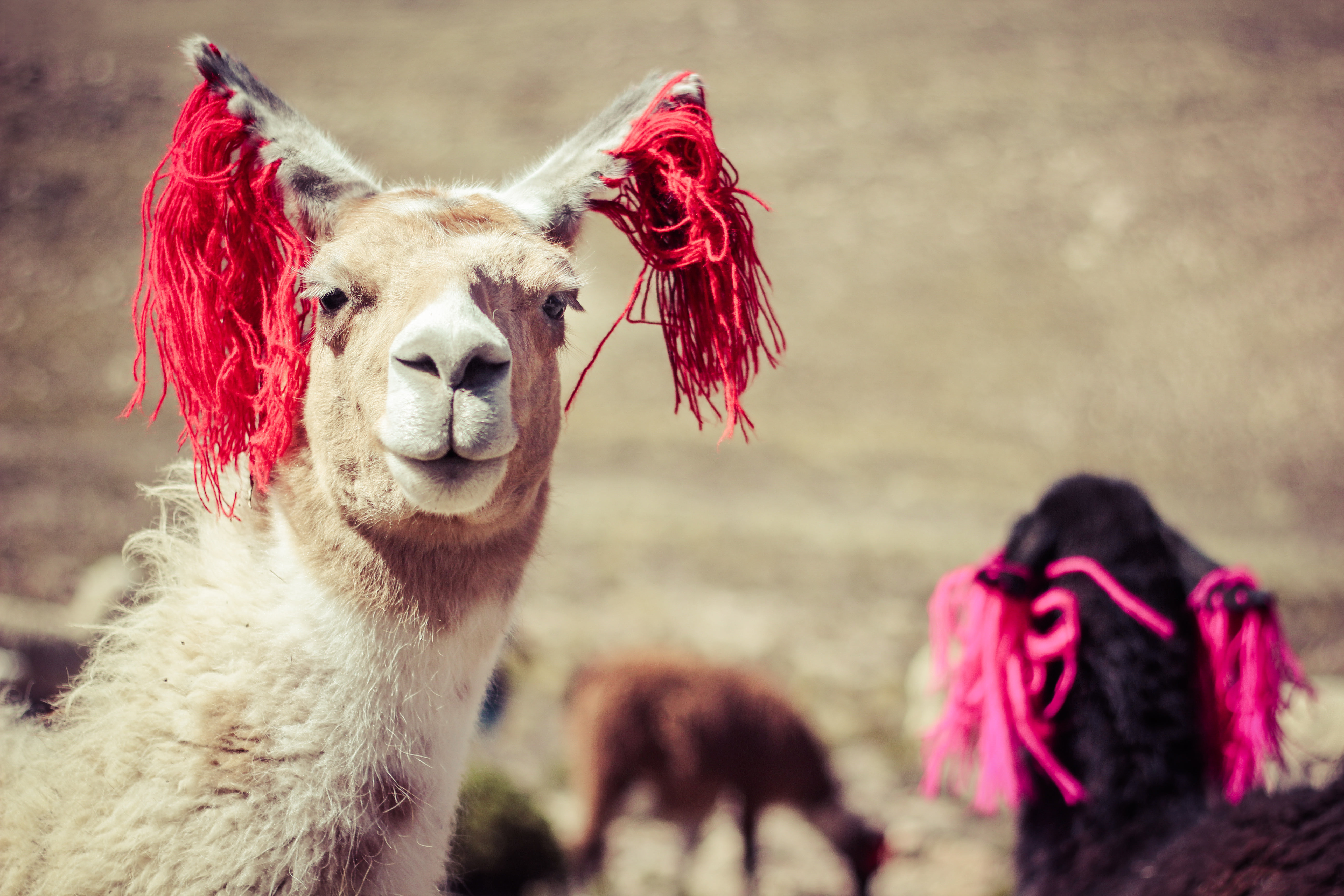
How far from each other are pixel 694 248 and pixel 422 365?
75 centimetres

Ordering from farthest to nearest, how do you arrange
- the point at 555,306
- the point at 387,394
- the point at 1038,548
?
the point at 1038,548
the point at 555,306
the point at 387,394

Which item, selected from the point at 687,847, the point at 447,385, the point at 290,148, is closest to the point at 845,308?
the point at 687,847

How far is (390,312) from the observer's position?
1846mm

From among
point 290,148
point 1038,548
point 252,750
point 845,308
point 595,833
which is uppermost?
point 845,308

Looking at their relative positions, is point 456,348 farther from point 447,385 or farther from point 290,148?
point 290,148

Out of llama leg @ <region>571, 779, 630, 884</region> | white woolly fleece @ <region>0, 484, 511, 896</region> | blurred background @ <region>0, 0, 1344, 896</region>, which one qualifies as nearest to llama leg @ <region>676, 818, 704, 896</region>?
blurred background @ <region>0, 0, 1344, 896</region>

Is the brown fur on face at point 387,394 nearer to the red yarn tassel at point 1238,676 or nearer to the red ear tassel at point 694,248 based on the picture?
the red ear tassel at point 694,248

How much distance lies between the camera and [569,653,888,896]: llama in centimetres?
596

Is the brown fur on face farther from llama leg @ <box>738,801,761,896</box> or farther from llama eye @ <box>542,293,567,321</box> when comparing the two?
llama leg @ <box>738,801,761,896</box>

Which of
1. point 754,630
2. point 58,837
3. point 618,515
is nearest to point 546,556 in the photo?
point 58,837

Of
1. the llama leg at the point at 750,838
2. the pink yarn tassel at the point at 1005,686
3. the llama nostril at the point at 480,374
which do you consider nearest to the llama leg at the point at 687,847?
the llama leg at the point at 750,838

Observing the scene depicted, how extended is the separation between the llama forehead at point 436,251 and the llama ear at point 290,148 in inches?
1.9

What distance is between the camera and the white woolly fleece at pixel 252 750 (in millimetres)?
1801

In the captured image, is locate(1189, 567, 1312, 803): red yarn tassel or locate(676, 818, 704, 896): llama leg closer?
locate(1189, 567, 1312, 803): red yarn tassel
